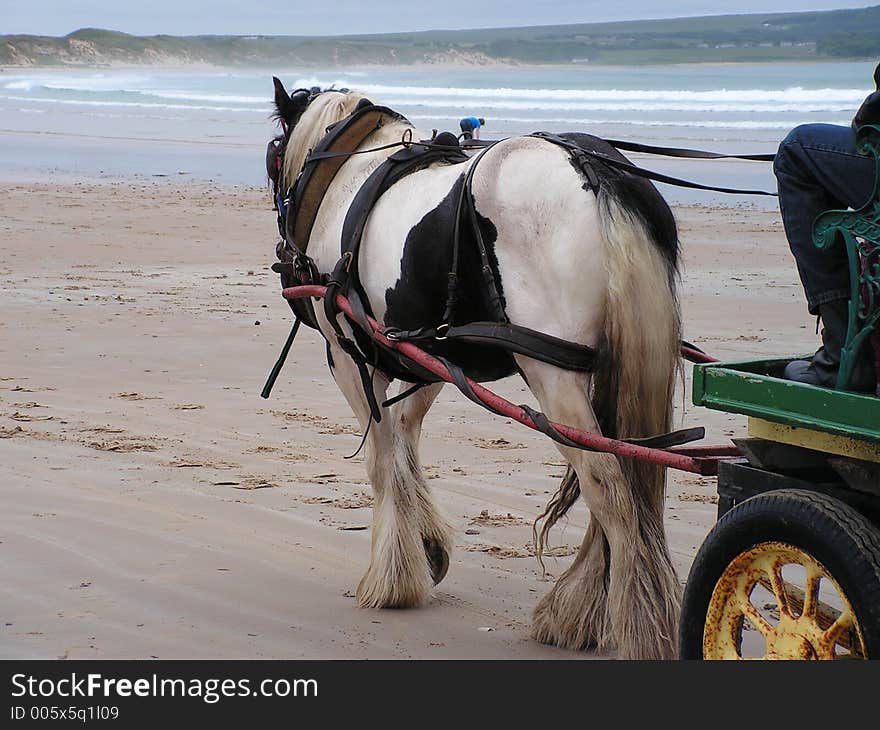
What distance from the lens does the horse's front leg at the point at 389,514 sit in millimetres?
4699

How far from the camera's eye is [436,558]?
16.3ft

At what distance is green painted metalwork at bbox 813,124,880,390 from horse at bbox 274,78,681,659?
2.85 ft

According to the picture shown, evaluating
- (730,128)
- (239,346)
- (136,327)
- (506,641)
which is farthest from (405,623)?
(730,128)

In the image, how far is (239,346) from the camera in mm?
9148

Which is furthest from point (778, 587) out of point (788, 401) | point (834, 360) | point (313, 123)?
point (313, 123)

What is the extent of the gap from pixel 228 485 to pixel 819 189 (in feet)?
12.1

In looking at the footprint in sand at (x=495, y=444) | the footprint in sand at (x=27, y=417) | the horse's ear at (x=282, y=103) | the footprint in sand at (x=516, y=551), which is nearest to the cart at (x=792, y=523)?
the footprint in sand at (x=516, y=551)

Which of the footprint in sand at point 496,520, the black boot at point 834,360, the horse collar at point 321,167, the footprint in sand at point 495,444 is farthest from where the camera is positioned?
the footprint in sand at point 495,444

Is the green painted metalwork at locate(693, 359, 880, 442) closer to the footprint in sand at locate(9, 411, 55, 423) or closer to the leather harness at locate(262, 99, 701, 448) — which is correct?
the leather harness at locate(262, 99, 701, 448)

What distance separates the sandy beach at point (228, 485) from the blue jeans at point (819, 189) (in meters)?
1.80

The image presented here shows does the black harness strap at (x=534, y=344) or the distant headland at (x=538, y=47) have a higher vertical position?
the distant headland at (x=538, y=47)

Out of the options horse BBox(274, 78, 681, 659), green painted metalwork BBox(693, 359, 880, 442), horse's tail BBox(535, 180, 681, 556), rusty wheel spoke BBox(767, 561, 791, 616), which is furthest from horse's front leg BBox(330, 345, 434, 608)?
rusty wheel spoke BBox(767, 561, 791, 616)

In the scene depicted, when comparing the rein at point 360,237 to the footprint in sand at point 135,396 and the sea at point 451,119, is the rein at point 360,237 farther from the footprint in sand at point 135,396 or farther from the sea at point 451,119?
the sea at point 451,119

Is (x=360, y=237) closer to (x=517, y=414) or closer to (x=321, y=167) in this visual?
(x=321, y=167)
